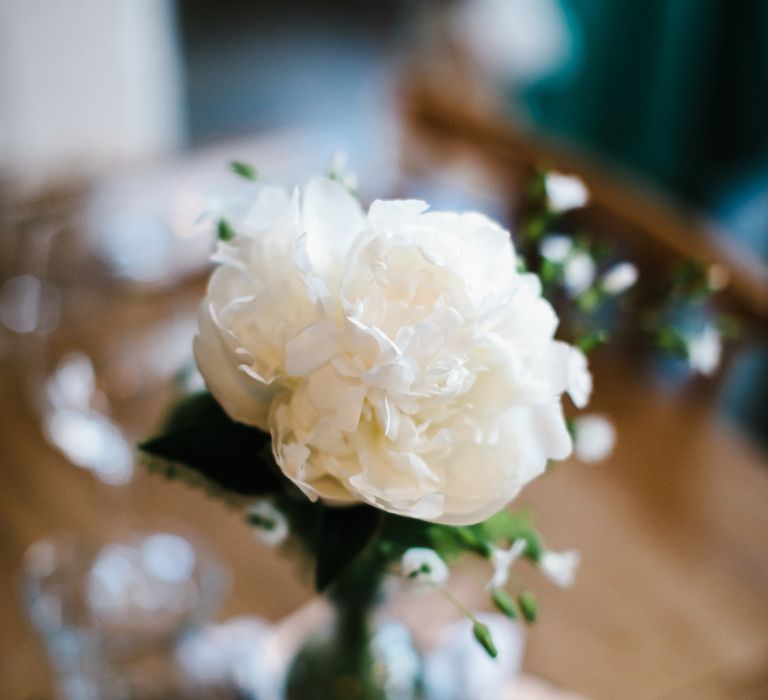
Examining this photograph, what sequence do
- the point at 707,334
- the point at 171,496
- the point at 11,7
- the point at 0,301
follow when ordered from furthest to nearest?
the point at 11,7, the point at 0,301, the point at 171,496, the point at 707,334

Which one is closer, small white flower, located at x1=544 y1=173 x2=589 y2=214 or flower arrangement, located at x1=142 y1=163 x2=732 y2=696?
flower arrangement, located at x1=142 y1=163 x2=732 y2=696

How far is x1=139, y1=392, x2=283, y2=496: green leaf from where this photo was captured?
0.49 meters

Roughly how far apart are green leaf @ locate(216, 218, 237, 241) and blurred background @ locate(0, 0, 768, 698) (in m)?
0.02

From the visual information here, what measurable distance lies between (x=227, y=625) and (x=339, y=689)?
184 mm

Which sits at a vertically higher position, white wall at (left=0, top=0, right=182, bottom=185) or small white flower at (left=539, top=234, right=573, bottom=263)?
small white flower at (left=539, top=234, right=573, bottom=263)

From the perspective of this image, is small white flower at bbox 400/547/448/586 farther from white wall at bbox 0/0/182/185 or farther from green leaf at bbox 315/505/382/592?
white wall at bbox 0/0/182/185

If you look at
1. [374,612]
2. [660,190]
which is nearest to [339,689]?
[374,612]

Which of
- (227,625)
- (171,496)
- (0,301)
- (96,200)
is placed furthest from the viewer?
(96,200)

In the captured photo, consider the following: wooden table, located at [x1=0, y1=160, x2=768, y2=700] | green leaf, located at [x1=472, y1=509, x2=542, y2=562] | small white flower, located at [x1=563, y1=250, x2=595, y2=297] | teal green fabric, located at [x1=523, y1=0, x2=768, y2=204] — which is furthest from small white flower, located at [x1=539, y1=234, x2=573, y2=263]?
teal green fabric, located at [x1=523, y1=0, x2=768, y2=204]

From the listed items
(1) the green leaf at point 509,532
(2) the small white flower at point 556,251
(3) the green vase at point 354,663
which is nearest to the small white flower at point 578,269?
(2) the small white flower at point 556,251

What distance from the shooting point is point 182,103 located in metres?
3.44

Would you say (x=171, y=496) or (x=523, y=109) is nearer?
(x=171, y=496)

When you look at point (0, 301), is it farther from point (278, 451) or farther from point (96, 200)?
point (278, 451)

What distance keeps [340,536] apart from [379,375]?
111mm
